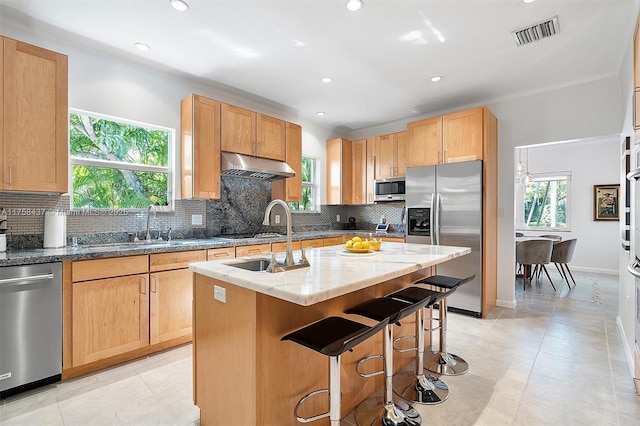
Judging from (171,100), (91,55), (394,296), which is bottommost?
(394,296)

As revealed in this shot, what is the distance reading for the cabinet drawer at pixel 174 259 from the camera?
105 inches

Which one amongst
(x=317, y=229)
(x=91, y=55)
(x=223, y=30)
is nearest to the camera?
(x=223, y=30)

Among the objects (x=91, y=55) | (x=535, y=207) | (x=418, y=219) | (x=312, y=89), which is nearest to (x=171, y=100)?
(x=91, y=55)

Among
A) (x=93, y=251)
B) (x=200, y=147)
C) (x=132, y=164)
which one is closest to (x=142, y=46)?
(x=200, y=147)

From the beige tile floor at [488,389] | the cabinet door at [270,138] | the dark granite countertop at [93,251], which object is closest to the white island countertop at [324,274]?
the beige tile floor at [488,389]

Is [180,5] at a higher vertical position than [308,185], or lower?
higher

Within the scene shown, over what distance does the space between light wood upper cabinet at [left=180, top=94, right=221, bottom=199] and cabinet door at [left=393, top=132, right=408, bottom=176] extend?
107 inches

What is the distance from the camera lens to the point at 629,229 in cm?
264

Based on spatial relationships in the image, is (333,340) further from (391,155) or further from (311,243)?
(391,155)

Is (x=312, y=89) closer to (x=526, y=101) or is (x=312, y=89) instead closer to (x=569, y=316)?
(x=526, y=101)

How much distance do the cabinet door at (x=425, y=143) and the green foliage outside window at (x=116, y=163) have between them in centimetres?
307

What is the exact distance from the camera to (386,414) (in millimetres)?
1805

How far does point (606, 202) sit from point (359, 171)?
510 centimetres

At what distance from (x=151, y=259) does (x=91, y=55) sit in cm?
196
